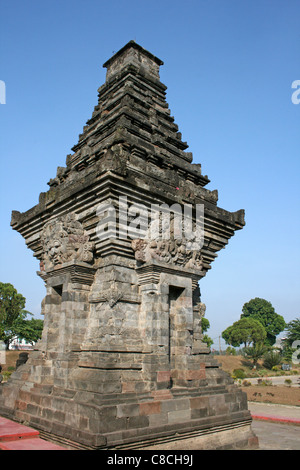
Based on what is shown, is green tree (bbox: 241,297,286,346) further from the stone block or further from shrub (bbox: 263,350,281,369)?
the stone block

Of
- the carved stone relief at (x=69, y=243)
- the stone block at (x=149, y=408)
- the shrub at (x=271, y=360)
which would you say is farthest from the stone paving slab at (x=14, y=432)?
the shrub at (x=271, y=360)

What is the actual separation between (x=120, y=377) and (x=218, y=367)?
3.27m

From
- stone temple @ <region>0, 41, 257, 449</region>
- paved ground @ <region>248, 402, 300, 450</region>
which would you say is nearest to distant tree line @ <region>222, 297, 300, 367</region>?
paved ground @ <region>248, 402, 300, 450</region>

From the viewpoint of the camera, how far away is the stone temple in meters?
6.65

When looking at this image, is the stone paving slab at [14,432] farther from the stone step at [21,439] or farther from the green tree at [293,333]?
the green tree at [293,333]

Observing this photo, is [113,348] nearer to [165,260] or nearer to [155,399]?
[155,399]

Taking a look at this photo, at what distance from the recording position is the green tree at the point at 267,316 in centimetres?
8242

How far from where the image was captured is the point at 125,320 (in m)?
7.50

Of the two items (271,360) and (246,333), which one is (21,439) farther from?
(246,333)

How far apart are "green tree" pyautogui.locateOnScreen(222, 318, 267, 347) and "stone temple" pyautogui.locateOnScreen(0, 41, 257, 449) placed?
63733 millimetres

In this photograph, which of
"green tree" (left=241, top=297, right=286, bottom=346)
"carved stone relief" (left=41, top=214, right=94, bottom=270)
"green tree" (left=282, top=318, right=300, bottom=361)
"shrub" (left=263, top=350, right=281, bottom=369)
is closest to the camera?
"carved stone relief" (left=41, top=214, right=94, bottom=270)

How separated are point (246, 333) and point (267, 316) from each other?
17.6 m

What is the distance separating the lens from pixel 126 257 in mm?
8000

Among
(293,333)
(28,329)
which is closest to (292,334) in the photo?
(293,333)
